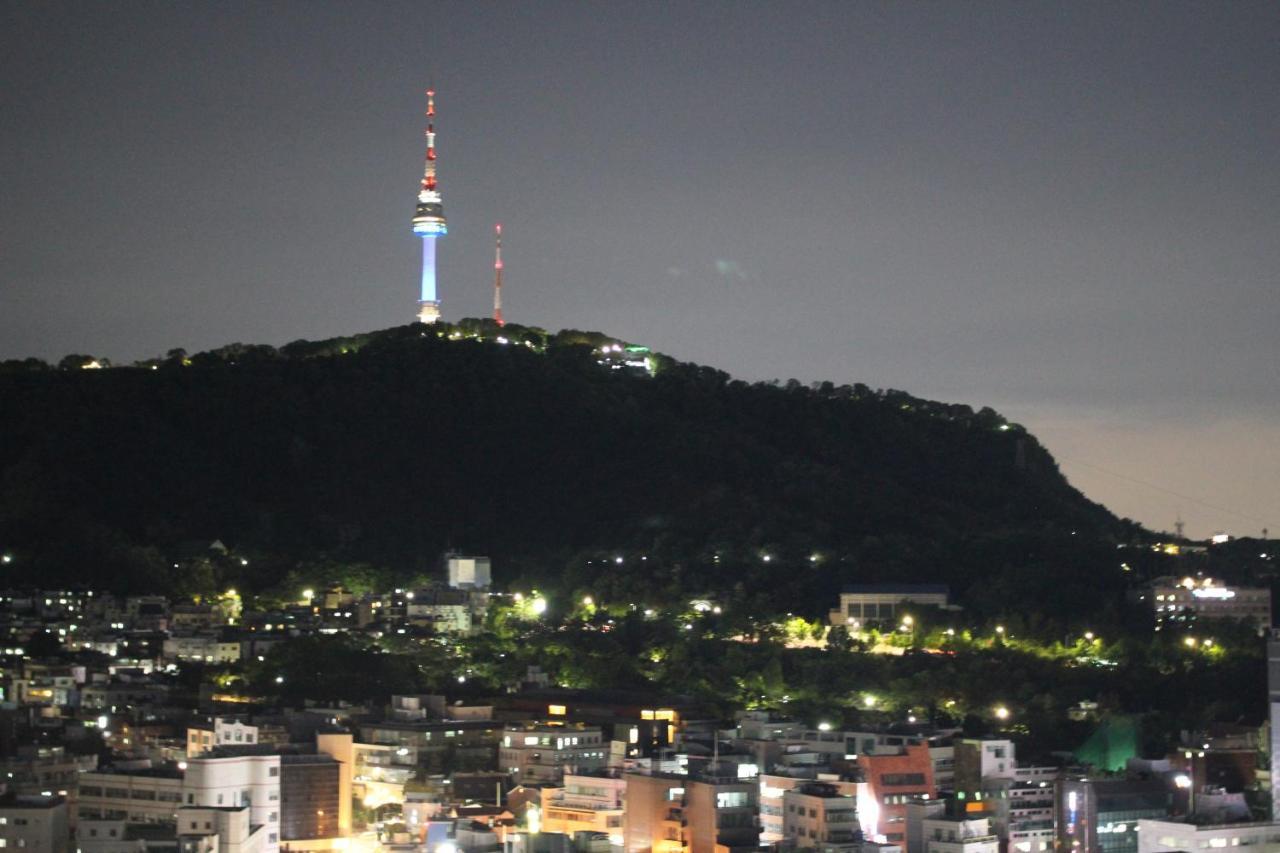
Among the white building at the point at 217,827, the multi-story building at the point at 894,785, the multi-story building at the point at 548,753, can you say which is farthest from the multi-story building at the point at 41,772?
the multi-story building at the point at 894,785

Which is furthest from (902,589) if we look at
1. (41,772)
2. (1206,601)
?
(41,772)

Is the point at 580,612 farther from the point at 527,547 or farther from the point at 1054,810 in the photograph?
the point at 1054,810

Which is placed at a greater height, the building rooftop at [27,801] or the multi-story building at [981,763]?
the multi-story building at [981,763]

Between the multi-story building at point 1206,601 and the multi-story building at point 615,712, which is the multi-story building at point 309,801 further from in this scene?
the multi-story building at point 1206,601

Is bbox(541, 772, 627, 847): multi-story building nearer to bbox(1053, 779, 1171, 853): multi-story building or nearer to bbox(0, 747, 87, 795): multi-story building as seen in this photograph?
bbox(1053, 779, 1171, 853): multi-story building

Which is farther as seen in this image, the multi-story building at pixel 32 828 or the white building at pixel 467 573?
the white building at pixel 467 573
